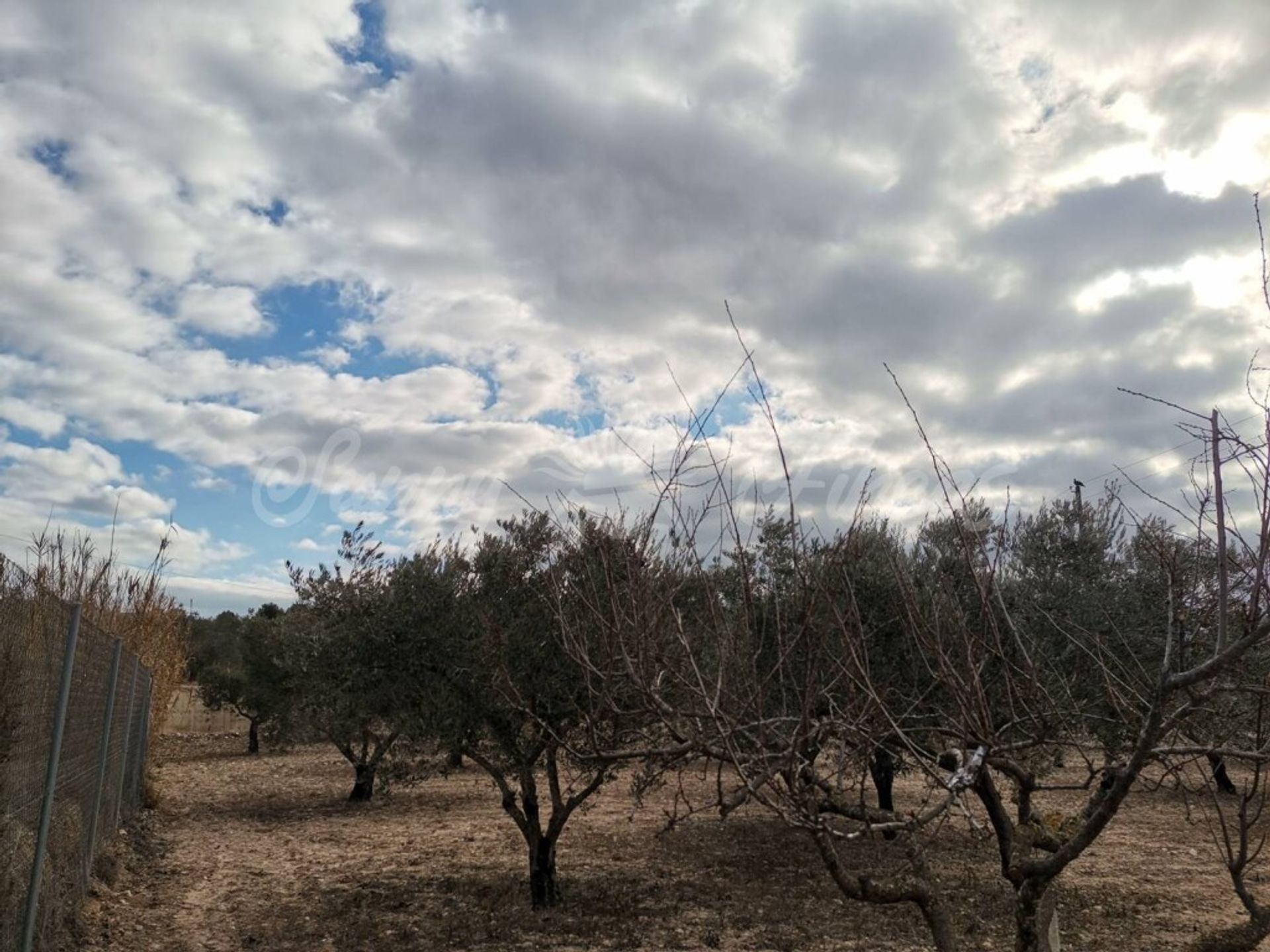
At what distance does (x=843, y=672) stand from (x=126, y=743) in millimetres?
9905

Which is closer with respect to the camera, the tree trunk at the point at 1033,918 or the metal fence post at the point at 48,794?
the tree trunk at the point at 1033,918

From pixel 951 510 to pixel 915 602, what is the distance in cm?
91

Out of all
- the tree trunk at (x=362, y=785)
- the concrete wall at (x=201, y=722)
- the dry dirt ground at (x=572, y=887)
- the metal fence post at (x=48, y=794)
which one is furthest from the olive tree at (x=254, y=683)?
the metal fence post at (x=48, y=794)

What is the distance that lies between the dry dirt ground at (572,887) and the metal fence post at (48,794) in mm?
2454

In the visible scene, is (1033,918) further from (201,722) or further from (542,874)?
(201,722)

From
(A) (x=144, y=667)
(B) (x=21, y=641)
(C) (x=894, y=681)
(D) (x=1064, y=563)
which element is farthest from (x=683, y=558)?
(A) (x=144, y=667)

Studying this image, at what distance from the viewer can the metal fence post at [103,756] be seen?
25.0ft

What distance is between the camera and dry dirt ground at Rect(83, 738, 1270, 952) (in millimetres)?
7840

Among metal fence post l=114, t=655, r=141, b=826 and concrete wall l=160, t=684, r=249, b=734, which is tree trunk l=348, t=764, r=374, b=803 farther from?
concrete wall l=160, t=684, r=249, b=734

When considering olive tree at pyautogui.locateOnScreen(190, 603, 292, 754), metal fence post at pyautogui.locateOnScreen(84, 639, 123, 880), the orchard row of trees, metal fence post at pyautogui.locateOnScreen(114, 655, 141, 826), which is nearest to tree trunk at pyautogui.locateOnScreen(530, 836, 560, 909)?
the orchard row of trees

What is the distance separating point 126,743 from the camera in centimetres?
1060

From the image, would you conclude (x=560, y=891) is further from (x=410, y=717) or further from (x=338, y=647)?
(x=338, y=647)

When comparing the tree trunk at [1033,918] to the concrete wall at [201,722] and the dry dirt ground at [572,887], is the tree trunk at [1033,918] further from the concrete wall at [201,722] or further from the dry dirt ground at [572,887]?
the concrete wall at [201,722]

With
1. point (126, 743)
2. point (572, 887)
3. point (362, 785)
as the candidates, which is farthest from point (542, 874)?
point (362, 785)
